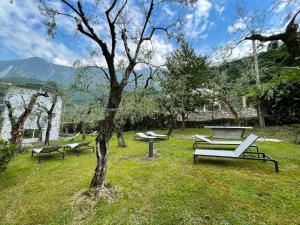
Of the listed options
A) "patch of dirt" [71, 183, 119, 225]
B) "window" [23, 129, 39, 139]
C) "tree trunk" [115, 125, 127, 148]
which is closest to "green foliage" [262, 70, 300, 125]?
"tree trunk" [115, 125, 127, 148]

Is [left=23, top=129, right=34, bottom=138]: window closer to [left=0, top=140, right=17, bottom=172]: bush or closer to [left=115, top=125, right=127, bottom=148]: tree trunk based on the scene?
[left=115, top=125, right=127, bottom=148]: tree trunk

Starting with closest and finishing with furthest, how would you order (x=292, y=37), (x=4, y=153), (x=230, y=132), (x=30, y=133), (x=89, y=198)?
(x=292, y=37)
(x=89, y=198)
(x=4, y=153)
(x=230, y=132)
(x=30, y=133)

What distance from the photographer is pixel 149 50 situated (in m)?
6.47

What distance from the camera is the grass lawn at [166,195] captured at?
11.7 ft

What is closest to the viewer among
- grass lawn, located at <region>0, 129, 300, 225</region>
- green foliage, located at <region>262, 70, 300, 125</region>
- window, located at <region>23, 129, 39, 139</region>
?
grass lawn, located at <region>0, 129, 300, 225</region>

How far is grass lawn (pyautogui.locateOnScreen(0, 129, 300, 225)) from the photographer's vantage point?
357 cm

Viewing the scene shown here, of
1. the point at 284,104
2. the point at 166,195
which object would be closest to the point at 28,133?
the point at 166,195

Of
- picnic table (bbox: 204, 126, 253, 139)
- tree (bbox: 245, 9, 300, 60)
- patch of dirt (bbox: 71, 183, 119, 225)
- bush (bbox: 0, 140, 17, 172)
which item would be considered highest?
tree (bbox: 245, 9, 300, 60)

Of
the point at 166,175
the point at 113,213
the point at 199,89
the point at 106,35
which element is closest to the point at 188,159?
the point at 166,175

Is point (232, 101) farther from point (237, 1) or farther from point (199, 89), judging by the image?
point (237, 1)

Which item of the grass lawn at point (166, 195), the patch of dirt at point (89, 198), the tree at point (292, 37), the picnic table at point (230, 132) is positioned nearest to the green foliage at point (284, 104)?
the picnic table at point (230, 132)

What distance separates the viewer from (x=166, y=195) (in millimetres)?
4430

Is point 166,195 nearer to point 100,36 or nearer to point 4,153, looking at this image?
point 100,36

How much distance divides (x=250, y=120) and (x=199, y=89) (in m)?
7.74
